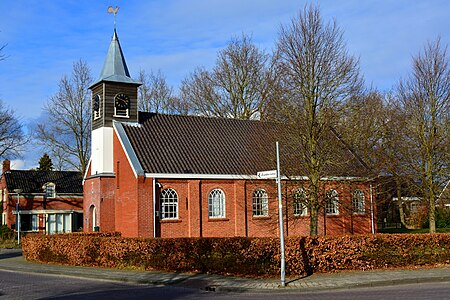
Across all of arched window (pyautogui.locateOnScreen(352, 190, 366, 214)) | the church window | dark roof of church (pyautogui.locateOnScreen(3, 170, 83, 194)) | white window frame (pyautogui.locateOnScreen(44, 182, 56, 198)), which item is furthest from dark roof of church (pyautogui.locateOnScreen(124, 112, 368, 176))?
dark roof of church (pyautogui.locateOnScreen(3, 170, 83, 194))

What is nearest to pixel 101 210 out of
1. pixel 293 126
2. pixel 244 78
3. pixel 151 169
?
pixel 151 169

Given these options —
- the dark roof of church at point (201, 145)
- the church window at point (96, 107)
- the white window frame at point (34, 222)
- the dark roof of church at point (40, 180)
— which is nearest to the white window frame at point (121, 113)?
the dark roof of church at point (201, 145)

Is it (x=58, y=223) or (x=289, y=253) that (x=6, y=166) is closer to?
(x=58, y=223)

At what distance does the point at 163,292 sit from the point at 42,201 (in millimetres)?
39284

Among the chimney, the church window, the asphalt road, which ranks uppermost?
the church window

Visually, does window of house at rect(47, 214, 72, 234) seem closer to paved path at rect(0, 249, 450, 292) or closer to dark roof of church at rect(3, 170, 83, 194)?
dark roof of church at rect(3, 170, 83, 194)

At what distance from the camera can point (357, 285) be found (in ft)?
49.2

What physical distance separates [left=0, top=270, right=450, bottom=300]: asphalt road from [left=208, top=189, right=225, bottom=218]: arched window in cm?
1244

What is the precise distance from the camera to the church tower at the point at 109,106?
3042 centimetres

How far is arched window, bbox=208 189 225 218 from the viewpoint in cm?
2923

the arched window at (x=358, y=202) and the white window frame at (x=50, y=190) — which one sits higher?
the white window frame at (x=50, y=190)

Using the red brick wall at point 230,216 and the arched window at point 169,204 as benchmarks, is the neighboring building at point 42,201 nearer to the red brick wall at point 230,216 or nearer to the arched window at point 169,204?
the arched window at point 169,204

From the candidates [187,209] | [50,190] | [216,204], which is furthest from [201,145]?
[50,190]

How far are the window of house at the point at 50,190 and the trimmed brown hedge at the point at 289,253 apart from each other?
33905 millimetres
